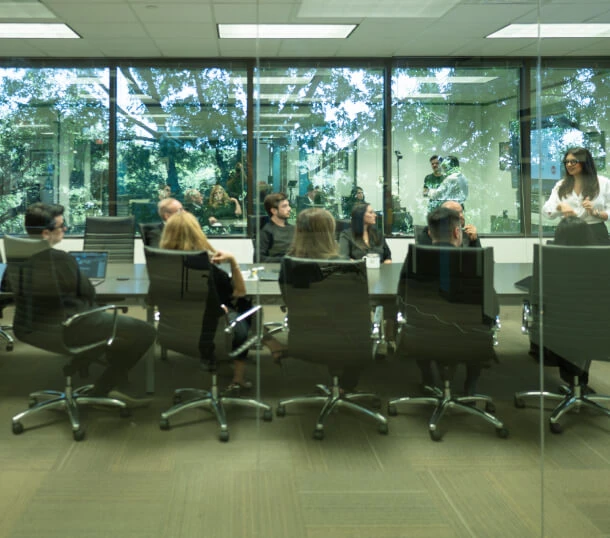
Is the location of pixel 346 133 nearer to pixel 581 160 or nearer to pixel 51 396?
pixel 581 160

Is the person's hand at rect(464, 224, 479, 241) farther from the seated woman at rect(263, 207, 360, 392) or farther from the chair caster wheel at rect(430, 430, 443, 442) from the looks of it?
the chair caster wheel at rect(430, 430, 443, 442)

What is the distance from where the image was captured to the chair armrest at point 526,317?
2189mm

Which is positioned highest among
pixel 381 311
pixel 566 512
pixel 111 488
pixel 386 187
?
pixel 386 187

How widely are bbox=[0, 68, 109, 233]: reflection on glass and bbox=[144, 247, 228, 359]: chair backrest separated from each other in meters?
0.28

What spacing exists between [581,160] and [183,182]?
1.34 m

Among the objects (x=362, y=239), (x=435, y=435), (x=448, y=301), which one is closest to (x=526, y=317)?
(x=448, y=301)

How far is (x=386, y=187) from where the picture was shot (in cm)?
208

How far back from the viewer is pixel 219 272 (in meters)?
2.21

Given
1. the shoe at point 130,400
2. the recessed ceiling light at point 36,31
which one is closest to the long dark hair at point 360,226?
the shoe at point 130,400

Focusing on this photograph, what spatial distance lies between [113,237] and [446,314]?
3.70 feet

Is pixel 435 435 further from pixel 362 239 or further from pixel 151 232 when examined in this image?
pixel 151 232

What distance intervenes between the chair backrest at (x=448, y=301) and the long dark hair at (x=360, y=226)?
0.12 m

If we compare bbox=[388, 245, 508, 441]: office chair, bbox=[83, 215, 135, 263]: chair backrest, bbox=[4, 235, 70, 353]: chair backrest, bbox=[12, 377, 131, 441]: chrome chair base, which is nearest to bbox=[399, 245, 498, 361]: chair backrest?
bbox=[388, 245, 508, 441]: office chair

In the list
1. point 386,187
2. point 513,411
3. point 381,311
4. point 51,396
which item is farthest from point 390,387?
point 51,396
